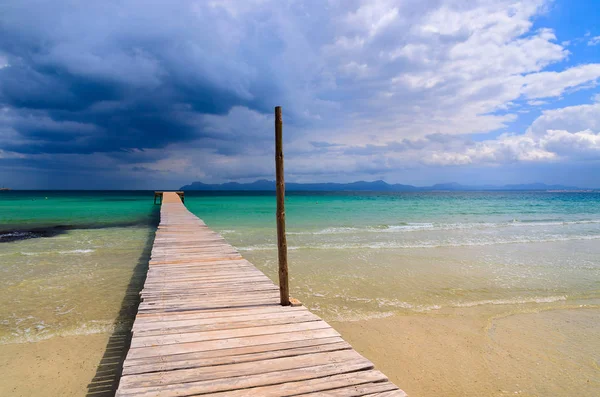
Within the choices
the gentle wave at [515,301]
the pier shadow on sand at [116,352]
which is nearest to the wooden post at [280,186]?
the pier shadow on sand at [116,352]

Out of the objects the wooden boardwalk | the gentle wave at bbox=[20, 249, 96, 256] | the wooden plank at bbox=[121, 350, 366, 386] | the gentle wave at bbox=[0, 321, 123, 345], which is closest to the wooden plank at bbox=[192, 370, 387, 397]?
the wooden boardwalk

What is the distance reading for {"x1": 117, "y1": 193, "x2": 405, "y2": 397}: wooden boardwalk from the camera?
2721 millimetres

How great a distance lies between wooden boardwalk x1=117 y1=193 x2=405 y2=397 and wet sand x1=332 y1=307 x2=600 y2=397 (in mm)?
1517

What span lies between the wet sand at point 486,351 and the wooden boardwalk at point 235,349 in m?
1.52

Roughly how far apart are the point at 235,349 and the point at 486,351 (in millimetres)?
3885

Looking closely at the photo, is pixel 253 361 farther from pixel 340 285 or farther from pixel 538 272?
pixel 538 272

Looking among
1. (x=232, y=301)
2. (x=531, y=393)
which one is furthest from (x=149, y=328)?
(x=531, y=393)

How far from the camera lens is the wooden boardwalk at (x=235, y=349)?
272cm

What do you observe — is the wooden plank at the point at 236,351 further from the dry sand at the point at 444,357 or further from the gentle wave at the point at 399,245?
the gentle wave at the point at 399,245

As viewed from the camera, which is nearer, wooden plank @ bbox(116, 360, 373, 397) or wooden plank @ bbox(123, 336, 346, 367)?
wooden plank @ bbox(116, 360, 373, 397)

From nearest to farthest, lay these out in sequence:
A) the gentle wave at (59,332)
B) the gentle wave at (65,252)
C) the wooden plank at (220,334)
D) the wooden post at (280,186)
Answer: the wooden plank at (220,334) → the wooden post at (280,186) → the gentle wave at (59,332) → the gentle wave at (65,252)

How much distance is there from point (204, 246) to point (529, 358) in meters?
7.80

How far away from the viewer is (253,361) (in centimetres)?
313

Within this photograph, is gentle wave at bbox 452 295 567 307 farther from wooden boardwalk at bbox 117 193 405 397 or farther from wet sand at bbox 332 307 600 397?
wooden boardwalk at bbox 117 193 405 397
